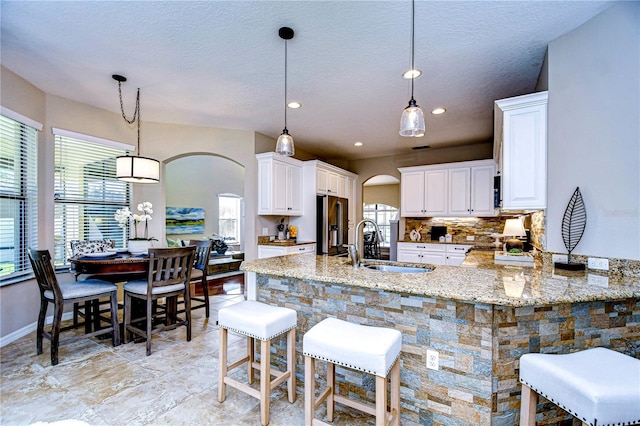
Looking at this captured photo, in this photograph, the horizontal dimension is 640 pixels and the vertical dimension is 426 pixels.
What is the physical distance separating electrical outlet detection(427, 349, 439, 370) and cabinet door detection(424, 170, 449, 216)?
419 centimetres

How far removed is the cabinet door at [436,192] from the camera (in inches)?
217

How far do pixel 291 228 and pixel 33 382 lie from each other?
12.1ft

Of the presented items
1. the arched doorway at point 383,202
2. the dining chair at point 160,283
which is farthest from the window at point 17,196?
the arched doorway at point 383,202

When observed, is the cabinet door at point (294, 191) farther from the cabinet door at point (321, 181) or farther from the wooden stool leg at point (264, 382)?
the wooden stool leg at point (264, 382)

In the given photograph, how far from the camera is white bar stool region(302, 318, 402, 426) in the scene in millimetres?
1430

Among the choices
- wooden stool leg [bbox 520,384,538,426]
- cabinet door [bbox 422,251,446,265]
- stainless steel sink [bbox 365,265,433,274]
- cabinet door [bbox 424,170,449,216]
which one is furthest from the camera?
cabinet door [bbox 424,170,449,216]

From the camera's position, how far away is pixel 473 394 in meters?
1.64

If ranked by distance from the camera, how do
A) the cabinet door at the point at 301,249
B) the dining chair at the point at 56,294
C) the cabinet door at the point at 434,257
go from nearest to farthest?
the dining chair at the point at 56,294 → the cabinet door at the point at 301,249 → the cabinet door at the point at 434,257

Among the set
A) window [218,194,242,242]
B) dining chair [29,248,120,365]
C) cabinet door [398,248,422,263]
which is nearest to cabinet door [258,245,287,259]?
dining chair [29,248,120,365]

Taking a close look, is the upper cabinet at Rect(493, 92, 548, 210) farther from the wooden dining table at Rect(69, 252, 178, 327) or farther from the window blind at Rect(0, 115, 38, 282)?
the window blind at Rect(0, 115, 38, 282)

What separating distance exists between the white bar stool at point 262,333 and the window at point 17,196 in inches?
107

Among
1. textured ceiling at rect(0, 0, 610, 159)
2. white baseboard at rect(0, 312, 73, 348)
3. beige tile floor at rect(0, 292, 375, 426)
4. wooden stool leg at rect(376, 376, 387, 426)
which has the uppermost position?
textured ceiling at rect(0, 0, 610, 159)

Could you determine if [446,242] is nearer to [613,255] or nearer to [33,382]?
[613,255]

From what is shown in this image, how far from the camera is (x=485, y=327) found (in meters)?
1.61
